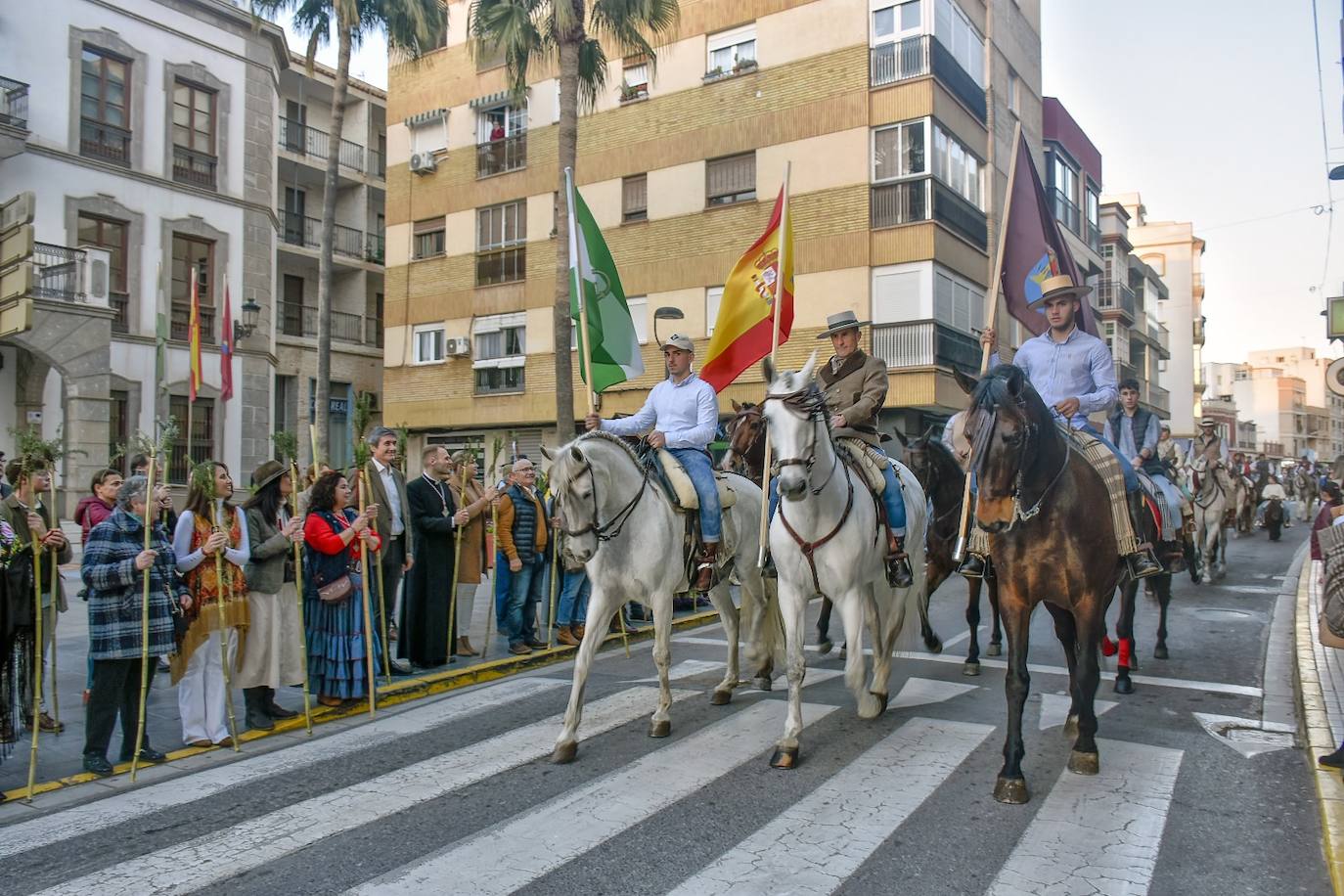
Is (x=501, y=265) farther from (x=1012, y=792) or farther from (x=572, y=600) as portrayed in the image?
(x=1012, y=792)

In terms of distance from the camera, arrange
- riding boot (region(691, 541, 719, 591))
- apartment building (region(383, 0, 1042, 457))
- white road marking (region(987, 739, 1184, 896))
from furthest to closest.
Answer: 1. apartment building (region(383, 0, 1042, 457))
2. riding boot (region(691, 541, 719, 591))
3. white road marking (region(987, 739, 1184, 896))

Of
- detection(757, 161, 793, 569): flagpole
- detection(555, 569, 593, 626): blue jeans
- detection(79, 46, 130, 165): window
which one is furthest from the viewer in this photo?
→ detection(79, 46, 130, 165): window

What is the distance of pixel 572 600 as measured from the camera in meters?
10.6

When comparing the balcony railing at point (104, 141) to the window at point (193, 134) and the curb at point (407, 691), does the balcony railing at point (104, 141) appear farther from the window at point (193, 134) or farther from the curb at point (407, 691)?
the curb at point (407, 691)

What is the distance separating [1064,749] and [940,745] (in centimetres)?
77

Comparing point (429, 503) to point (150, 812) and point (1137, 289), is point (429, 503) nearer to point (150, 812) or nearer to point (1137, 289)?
point (150, 812)

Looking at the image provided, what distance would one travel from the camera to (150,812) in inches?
205

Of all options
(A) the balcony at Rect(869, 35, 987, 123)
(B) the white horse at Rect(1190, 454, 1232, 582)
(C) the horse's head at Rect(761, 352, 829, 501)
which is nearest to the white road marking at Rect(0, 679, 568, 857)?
(C) the horse's head at Rect(761, 352, 829, 501)

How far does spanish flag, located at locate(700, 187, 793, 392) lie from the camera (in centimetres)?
802

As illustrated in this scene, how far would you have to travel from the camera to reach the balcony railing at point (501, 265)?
1247 inches

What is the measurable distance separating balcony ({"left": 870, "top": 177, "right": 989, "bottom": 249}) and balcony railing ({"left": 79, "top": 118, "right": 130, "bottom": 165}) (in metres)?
19.8

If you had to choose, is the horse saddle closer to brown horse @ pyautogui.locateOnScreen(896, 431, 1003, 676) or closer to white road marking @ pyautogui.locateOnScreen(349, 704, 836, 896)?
white road marking @ pyautogui.locateOnScreen(349, 704, 836, 896)

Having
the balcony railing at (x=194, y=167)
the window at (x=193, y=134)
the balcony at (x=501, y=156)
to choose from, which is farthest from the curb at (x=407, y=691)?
the balcony at (x=501, y=156)

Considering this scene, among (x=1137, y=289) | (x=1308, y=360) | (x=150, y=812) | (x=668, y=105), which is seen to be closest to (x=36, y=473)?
(x=150, y=812)
